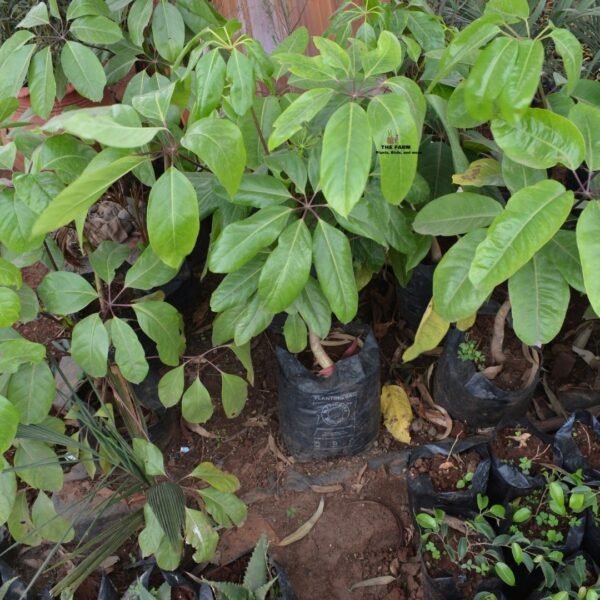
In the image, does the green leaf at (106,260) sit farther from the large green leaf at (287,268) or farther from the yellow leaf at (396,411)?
the yellow leaf at (396,411)

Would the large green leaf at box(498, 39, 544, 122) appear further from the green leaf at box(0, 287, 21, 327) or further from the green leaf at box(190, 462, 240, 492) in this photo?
the green leaf at box(190, 462, 240, 492)

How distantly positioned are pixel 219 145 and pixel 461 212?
0.51 metres

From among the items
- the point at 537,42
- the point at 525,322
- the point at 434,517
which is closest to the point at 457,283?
the point at 525,322

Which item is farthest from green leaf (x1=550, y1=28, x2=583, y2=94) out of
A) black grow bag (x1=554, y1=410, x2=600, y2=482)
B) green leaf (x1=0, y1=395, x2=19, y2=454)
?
green leaf (x1=0, y1=395, x2=19, y2=454)

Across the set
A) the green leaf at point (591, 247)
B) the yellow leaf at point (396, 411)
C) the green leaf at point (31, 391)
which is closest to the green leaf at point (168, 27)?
the green leaf at point (31, 391)

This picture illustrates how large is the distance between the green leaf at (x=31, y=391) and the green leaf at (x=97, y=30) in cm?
77

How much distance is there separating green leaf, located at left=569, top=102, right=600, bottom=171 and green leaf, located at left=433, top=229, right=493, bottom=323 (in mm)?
220

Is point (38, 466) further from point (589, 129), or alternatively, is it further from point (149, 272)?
point (589, 129)

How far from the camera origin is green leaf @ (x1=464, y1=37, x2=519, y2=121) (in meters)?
0.96

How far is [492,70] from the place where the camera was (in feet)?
3.16

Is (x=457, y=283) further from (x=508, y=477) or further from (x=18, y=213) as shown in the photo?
(x=18, y=213)

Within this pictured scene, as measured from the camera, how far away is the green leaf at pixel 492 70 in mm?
963

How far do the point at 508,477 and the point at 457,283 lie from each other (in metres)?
0.63

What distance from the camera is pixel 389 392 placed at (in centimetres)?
201
